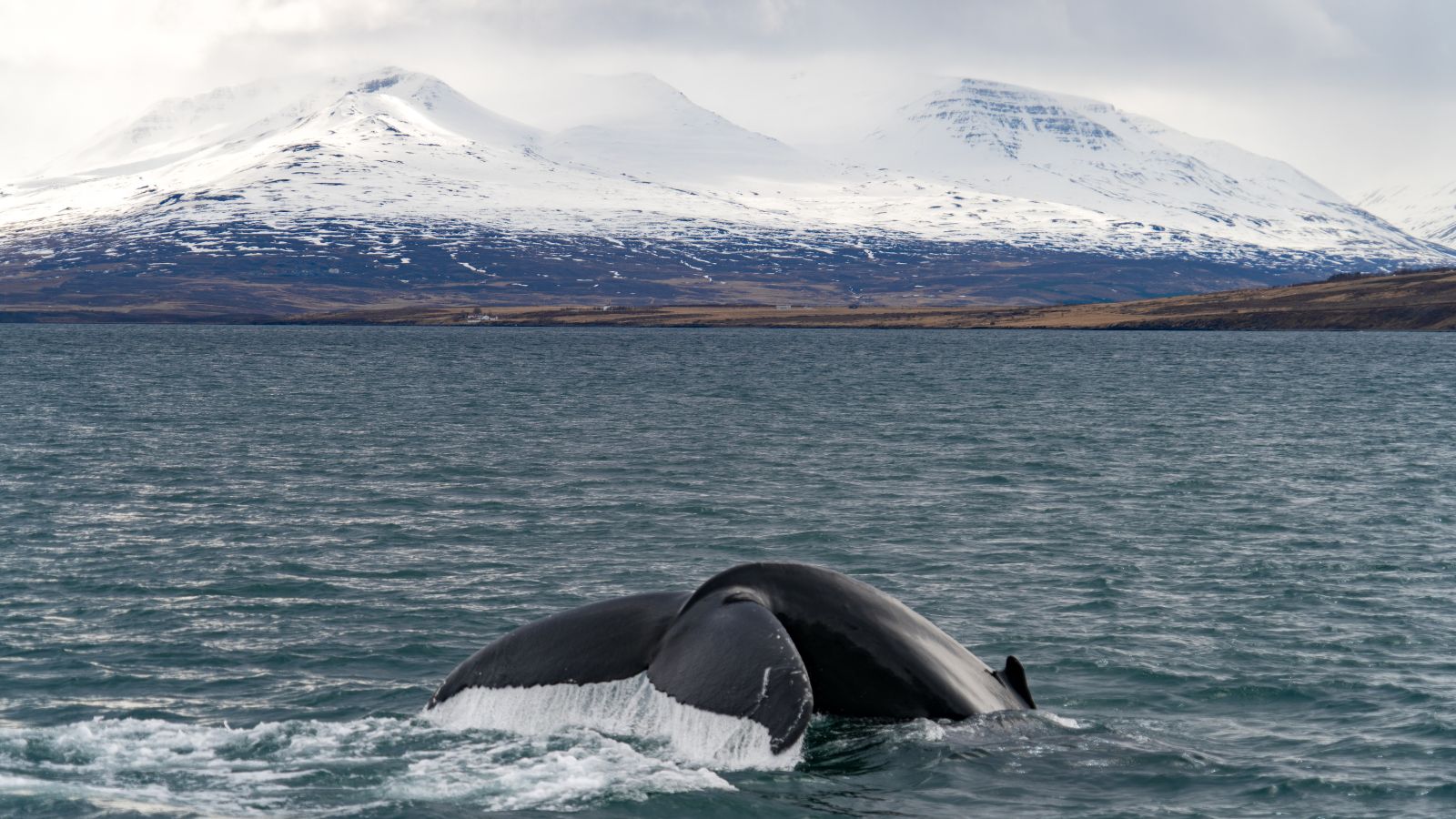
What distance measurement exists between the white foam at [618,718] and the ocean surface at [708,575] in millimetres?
292

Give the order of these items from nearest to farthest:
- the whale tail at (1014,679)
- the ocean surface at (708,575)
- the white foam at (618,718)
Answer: the white foam at (618,718)
the ocean surface at (708,575)
the whale tail at (1014,679)

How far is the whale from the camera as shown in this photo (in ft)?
37.8

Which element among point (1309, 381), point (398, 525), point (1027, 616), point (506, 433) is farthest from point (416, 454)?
point (1309, 381)

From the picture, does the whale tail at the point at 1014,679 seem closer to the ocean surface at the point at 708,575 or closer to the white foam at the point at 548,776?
the ocean surface at the point at 708,575

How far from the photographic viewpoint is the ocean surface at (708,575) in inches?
544

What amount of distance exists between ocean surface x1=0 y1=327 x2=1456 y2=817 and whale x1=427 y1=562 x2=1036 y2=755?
20.6 inches

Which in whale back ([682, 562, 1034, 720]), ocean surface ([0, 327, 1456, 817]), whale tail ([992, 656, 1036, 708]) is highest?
whale back ([682, 562, 1034, 720])

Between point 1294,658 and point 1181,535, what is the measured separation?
37.0 feet

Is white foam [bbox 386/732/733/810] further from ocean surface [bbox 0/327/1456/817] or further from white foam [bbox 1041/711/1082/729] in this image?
white foam [bbox 1041/711/1082/729]

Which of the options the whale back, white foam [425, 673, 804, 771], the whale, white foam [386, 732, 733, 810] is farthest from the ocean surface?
the whale

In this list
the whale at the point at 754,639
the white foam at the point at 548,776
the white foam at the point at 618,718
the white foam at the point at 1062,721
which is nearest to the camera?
the whale at the point at 754,639

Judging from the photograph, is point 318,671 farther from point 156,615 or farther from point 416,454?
point 416,454

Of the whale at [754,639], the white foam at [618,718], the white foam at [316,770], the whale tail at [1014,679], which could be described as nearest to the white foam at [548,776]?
the white foam at [316,770]

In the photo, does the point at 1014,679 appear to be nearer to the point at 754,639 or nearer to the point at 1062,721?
the point at 1062,721
